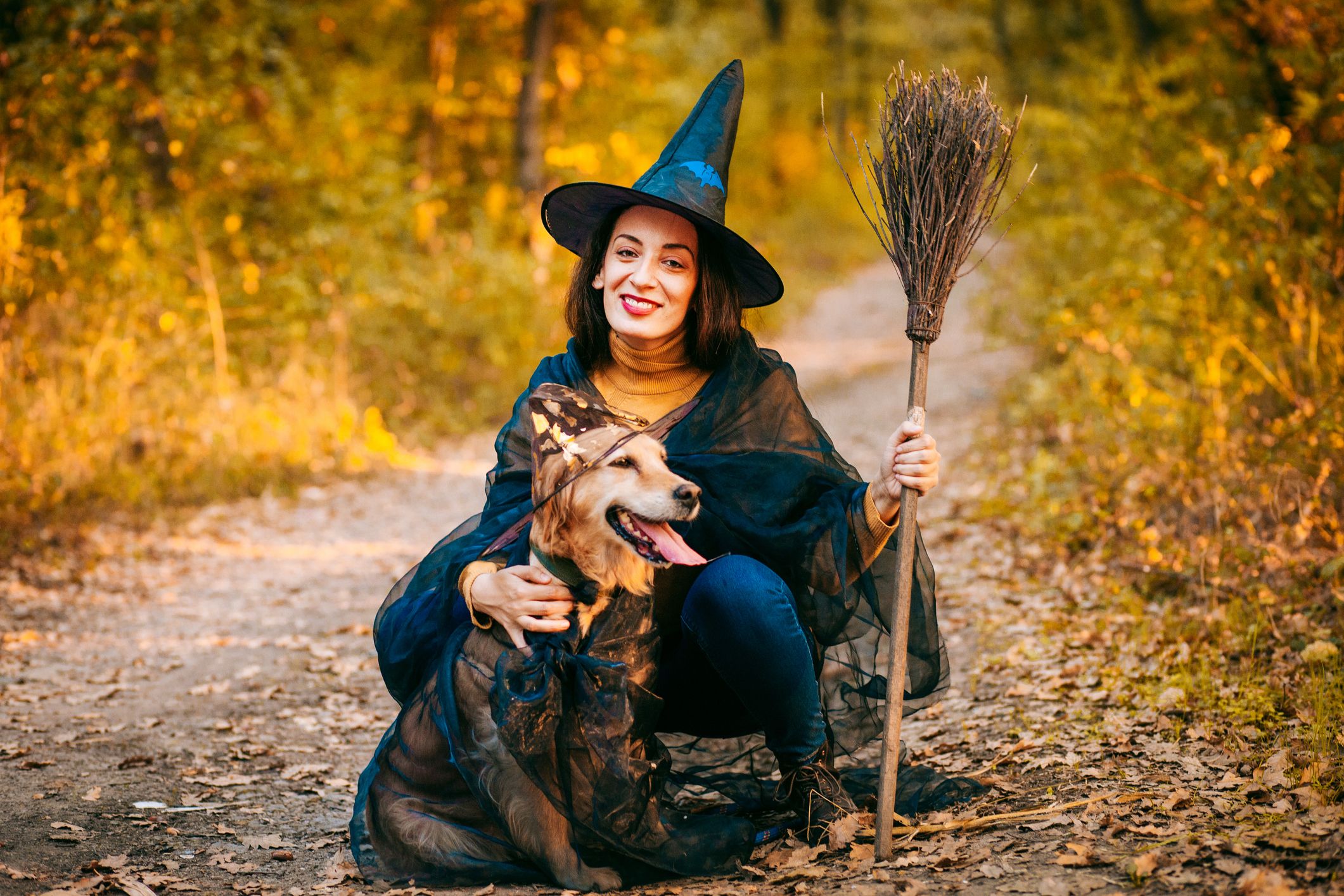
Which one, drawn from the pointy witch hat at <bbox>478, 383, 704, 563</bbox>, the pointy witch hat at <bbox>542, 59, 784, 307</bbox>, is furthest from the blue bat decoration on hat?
the pointy witch hat at <bbox>478, 383, 704, 563</bbox>

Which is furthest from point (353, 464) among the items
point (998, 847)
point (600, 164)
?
point (998, 847)

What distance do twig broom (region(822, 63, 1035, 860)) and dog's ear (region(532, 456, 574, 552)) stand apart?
2.53ft

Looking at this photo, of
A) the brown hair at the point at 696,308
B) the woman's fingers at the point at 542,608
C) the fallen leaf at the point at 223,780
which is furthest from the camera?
the fallen leaf at the point at 223,780

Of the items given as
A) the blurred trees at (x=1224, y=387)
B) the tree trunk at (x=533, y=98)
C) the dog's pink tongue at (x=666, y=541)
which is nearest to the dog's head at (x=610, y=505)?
the dog's pink tongue at (x=666, y=541)

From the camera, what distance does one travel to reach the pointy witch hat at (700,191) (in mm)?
2502

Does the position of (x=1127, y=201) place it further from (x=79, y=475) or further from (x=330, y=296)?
(x=79, y=475)

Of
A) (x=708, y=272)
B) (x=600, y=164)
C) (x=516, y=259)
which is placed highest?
(x=600, y=164)

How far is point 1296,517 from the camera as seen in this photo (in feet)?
13.0

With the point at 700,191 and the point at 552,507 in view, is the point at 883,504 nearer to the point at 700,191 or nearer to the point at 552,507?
the point at 552,507

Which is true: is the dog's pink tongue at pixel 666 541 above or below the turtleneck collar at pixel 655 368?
below

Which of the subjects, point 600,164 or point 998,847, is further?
point 600,164

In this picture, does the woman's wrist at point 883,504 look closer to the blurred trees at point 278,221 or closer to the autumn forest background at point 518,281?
the autumn forest background at point 518,281

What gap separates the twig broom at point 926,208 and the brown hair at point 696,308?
1.59ft

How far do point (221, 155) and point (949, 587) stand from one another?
22.3 ft
